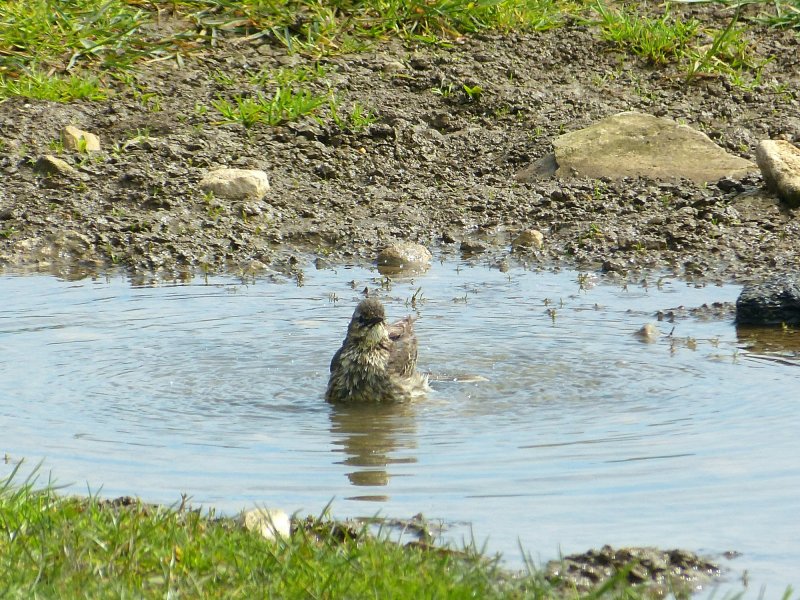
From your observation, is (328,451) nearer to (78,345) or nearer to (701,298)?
(78,345)

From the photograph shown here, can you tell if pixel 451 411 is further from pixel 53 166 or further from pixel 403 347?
pixel 53 166

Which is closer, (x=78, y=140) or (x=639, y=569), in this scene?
(x=639, y=569)

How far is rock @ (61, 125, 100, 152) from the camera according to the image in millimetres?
11289

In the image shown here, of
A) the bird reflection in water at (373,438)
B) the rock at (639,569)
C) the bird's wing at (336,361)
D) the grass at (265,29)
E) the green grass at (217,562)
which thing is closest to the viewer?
the green grass at (217,562)

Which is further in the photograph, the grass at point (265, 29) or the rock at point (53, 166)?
the grass at point (265, 29)

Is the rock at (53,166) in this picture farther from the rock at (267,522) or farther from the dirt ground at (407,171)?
the rock at (267,522)

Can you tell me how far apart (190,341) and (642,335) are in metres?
2.68

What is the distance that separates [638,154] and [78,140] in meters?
4.49

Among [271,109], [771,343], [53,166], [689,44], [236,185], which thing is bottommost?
[771,343]

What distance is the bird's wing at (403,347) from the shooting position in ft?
24.6

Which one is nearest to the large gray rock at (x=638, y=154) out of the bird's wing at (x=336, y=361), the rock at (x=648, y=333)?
the rock at (x=648, y=333)

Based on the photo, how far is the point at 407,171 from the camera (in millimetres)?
11516

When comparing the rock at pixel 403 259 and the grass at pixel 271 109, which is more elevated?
the grass at pixel 271 109

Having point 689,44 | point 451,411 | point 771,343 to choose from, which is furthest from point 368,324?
point 689,44
